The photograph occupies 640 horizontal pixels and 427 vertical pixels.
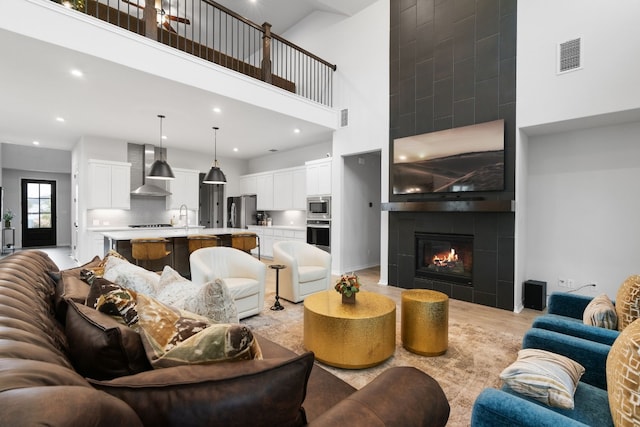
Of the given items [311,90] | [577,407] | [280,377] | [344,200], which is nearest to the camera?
[280,377]

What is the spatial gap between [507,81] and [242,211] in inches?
272

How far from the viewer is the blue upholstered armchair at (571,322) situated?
1765mm

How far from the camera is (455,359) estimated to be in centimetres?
264

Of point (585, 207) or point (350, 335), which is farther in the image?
point (585, 207)

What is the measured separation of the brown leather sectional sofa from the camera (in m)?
0.53

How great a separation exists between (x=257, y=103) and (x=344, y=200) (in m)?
2.47

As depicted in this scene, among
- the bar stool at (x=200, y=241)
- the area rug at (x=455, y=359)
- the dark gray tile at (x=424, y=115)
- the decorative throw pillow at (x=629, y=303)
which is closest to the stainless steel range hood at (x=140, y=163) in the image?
the bar stool at (x=200, y=241)

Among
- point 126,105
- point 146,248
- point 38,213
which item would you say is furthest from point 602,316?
point 38,213

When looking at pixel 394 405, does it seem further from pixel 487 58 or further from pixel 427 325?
pixel 487 58

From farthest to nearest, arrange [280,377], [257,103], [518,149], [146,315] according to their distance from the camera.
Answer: [257,103]
[518,149]
[146,315]
[280,377]

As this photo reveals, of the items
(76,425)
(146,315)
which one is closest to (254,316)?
(146,315)

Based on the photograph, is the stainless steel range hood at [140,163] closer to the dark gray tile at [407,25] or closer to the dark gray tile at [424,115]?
the dark gray tile at [424,115]

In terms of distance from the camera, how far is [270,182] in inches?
328

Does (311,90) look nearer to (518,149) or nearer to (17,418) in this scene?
(518,149)
